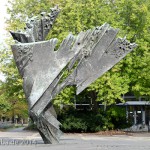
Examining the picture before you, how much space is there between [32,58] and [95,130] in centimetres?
1698

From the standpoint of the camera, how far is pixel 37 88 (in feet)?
42.0

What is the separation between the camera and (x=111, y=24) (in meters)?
28.3

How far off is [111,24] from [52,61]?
15967 millimetres

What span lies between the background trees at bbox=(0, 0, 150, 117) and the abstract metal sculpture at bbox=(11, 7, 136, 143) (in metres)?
13.2

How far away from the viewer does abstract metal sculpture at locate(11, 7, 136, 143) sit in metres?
12.9

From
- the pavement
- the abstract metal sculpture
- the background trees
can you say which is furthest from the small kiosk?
the abstract metal sculpture

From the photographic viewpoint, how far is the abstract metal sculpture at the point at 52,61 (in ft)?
42.3

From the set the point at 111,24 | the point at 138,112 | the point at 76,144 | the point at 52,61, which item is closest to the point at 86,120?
the point at 111,24

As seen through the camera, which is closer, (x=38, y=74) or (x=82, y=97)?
(x=38, y=74)

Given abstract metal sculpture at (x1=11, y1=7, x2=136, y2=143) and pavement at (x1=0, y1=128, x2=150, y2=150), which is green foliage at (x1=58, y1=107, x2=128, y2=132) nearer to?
pavement at (x1=0, y1=128, x2=150, y2=150)

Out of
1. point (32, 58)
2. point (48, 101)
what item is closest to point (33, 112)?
point (48, 101)

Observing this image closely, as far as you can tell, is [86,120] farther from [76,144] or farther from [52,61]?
[52,61]

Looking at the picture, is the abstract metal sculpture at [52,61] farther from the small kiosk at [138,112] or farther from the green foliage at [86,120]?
the small kiosk at [138,112]

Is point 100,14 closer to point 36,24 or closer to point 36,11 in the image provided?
point 36,11
